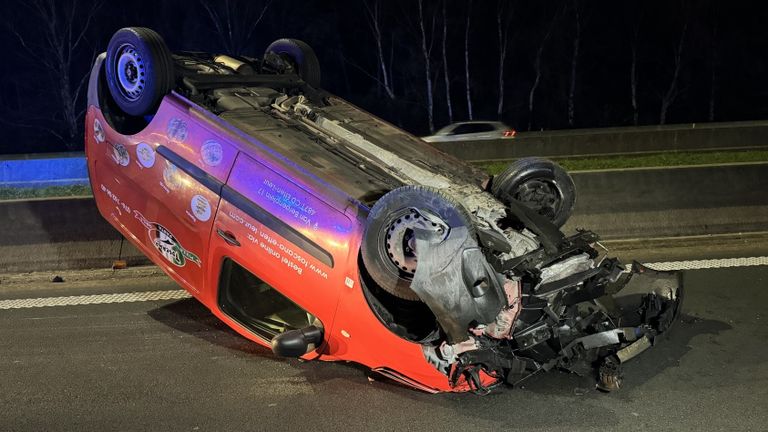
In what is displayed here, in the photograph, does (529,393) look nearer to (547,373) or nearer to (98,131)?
(547,373)

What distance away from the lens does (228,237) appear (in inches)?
195

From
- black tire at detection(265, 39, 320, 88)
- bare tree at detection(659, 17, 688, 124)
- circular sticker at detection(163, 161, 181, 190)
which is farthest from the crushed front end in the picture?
bare tree at detection(659, 17, 688, 124)

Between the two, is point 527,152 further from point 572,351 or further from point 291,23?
point 291,23

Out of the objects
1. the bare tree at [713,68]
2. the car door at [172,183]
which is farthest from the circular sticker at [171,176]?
the bare tree at [713,68]

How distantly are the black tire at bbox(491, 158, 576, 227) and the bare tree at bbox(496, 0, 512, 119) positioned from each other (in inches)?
902

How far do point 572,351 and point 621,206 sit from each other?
4165 mm

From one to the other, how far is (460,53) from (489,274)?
24321 millimetres

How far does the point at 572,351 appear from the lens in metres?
4.37

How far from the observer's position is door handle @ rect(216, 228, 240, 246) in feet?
16.1

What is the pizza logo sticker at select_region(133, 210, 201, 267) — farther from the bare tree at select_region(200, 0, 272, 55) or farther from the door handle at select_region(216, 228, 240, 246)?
the bare tree at select_region(200, 0, 272, 55)

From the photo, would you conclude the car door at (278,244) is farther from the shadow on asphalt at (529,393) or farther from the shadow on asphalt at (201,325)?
the shadow on asphalt at (529,393)

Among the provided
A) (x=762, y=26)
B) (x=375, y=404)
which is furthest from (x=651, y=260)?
(x=762, y=26)

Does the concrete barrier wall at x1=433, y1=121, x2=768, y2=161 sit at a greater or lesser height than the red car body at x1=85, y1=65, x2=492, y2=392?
lesser

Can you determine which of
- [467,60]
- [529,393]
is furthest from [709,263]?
[467,60]
